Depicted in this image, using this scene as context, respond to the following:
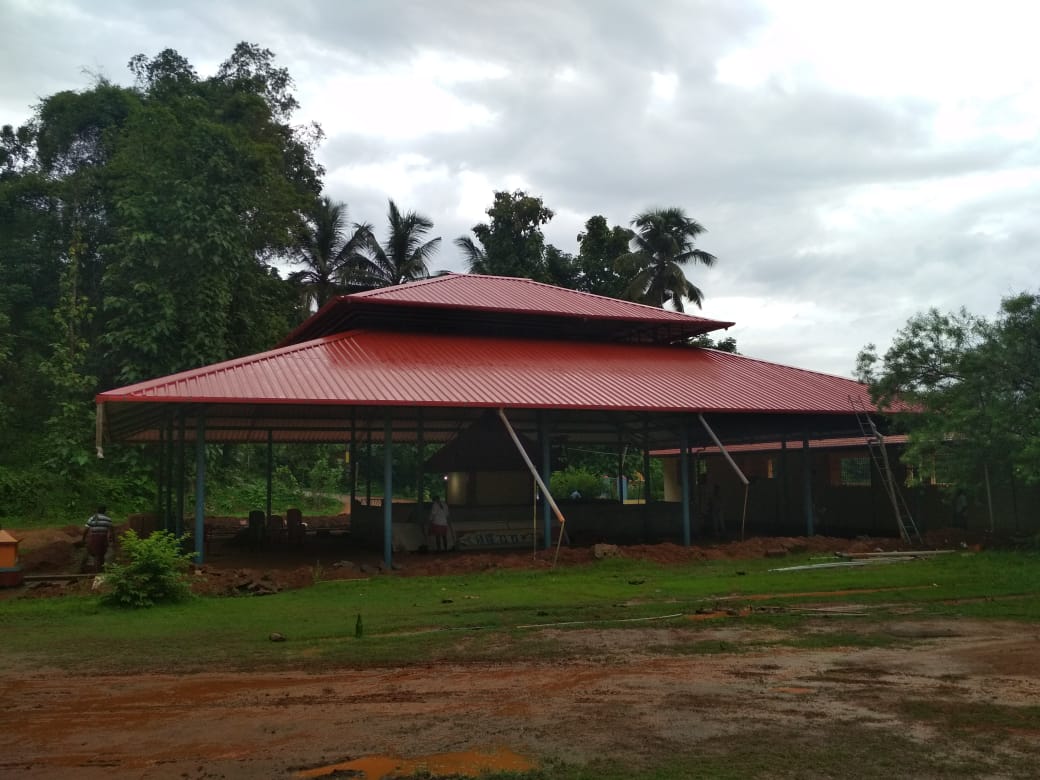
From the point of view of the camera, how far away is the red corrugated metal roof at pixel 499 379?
663 inches

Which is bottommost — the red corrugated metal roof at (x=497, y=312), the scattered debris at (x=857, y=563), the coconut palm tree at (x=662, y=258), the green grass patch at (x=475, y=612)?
the green grass patch at (x=475, y=612)

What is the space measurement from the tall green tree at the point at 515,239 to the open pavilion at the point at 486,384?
17.2 meters

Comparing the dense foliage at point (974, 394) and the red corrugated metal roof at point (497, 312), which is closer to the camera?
the dense foliage at point (974, 394)

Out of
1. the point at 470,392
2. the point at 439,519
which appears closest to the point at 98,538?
the point at 439,519

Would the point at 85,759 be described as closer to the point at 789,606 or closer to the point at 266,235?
the point at 789,606

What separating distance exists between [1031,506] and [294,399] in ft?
59.3

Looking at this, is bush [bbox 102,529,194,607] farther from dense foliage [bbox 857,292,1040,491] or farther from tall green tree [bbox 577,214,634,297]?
tall green tree [bbox 577,214,634,297]

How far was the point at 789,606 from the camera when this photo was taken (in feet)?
40.3

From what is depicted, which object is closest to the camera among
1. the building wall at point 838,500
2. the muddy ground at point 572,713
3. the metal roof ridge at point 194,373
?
the muddy ground at point 572,713

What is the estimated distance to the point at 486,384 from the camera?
1931 cm

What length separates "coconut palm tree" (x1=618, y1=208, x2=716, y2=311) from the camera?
144 ft

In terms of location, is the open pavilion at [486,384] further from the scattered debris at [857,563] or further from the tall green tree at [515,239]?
the tall green tree at [515,239]

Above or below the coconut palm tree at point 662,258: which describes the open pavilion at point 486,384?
below

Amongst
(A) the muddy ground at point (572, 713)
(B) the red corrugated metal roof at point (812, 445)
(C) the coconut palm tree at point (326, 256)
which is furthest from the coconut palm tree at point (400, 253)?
(A) the muddy ground at point (572, 713)
